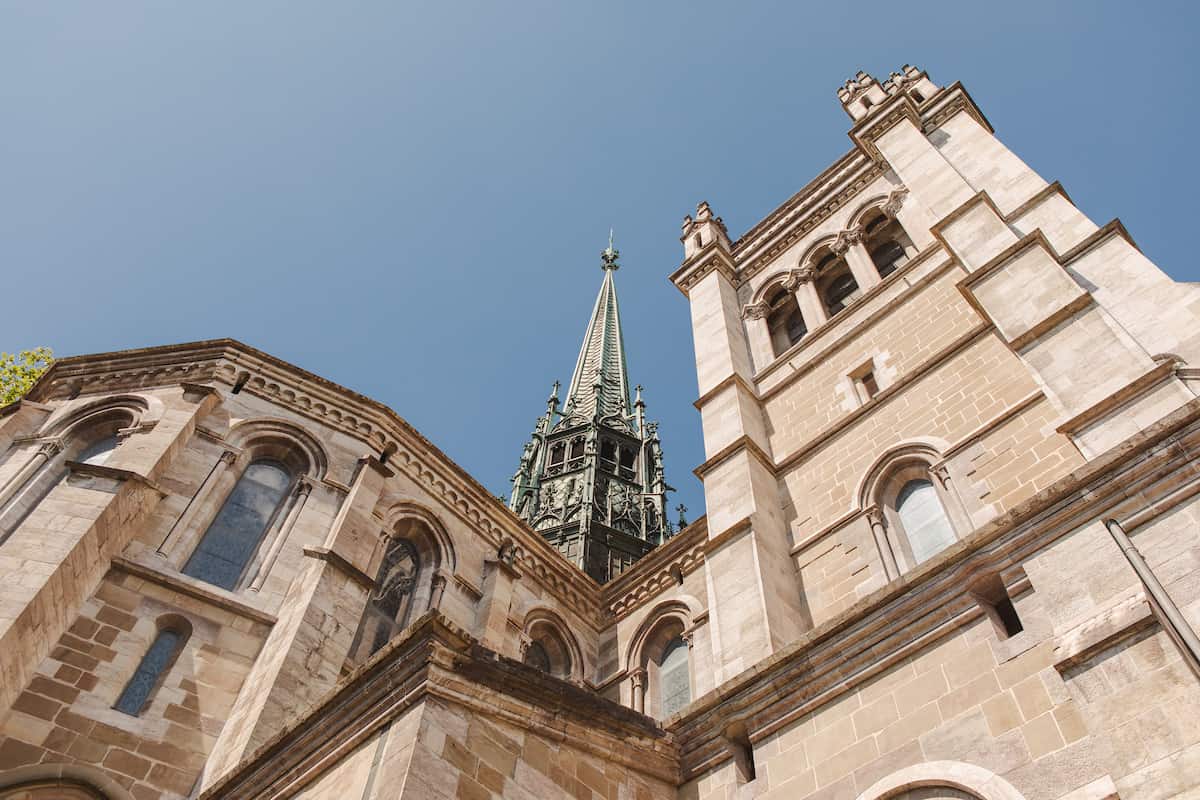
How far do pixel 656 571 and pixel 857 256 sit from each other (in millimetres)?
6914

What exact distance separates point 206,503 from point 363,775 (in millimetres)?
7090

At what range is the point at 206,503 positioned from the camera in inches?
469

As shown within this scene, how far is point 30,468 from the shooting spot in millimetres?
11492

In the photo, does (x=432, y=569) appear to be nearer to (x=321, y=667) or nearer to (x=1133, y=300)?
(x=321, y=667)

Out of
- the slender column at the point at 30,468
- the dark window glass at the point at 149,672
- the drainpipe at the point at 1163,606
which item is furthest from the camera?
the slender column at the point at 30,468

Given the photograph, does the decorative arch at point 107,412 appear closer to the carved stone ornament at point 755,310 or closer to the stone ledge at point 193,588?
the stone ledge at point 193,588

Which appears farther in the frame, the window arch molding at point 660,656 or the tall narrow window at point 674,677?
the window arch molding at point 660,656

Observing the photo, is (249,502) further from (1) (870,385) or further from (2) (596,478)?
(2) (596,478)

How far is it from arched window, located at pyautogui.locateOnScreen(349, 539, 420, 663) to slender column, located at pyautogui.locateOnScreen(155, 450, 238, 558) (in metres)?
2.44

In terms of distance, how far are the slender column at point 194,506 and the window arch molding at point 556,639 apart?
5.22 meters

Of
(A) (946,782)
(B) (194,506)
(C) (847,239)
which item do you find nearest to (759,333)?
(C) (847,239)

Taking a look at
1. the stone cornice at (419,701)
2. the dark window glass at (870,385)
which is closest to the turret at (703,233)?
the dark window glass at (870,385)

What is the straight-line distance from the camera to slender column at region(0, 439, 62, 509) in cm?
1096

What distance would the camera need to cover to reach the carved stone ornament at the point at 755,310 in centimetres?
1814
